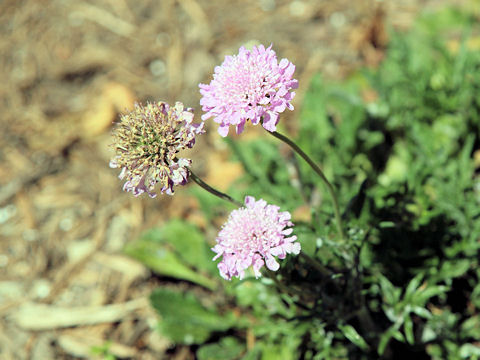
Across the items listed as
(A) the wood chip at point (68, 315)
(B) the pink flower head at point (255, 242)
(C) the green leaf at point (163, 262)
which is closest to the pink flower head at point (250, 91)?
(B) the pink flower head at point (255, 242)

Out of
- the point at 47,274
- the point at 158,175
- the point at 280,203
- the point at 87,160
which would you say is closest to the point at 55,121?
the point at 87,160

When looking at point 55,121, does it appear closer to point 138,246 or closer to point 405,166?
point 138,246

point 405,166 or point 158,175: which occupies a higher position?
point 405,166

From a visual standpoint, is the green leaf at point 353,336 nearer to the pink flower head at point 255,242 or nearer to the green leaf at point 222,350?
the pink flower head at point 255,242

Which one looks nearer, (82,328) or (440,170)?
(440,170)

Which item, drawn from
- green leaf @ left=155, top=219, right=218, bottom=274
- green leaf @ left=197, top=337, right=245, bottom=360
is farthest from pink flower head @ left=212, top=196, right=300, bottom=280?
green leaf @ left=155, top=219, right=218, bottom=274
